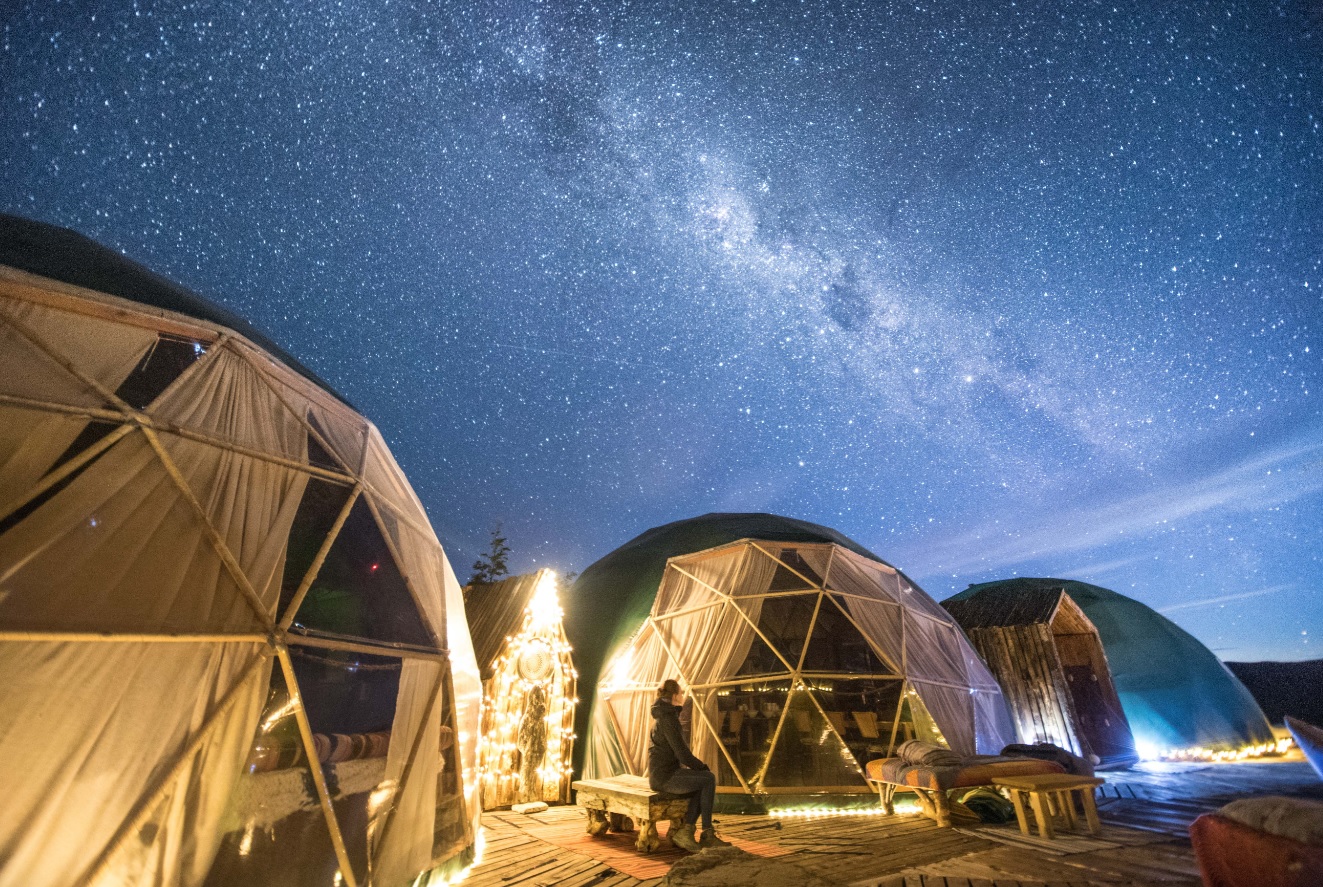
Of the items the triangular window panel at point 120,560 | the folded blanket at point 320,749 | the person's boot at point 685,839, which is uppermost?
the triangular window panel at point 120,560

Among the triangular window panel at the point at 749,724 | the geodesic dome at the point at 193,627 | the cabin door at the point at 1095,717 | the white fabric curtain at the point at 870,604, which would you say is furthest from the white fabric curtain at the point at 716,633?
the cabin door at the point at 1095,717

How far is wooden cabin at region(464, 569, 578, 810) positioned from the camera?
833cm

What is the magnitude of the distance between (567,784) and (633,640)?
97.4 inches

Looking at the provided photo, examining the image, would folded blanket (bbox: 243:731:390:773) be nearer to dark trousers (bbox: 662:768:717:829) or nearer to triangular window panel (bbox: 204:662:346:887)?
triangular window panel (bbox: 204:662:346:887)

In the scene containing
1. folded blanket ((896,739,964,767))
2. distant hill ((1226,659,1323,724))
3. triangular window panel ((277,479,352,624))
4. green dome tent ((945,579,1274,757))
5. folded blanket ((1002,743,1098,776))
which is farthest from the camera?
distant hill ((1226,659,1323,724))

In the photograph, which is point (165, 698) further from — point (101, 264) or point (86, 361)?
point (101, 264)

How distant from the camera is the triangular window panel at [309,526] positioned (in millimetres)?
4266

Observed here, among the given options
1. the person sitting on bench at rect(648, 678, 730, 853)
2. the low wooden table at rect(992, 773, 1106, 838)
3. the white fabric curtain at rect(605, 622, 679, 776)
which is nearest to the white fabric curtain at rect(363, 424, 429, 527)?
the person sitting on bench at rect(648, 678, 730, 853)

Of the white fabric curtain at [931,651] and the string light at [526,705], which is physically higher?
the white fabric curtain at [931,651]

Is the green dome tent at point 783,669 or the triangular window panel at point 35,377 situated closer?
the triangular window panel at point 35,377

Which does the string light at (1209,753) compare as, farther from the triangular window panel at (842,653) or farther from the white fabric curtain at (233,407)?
the white fabric curtain at (233,407)

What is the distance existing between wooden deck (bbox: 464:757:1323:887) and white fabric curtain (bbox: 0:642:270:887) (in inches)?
87.0

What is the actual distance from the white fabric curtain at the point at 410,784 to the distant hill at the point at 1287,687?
65.9 feet

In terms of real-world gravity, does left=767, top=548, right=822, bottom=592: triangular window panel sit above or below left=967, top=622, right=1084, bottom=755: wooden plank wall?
above
